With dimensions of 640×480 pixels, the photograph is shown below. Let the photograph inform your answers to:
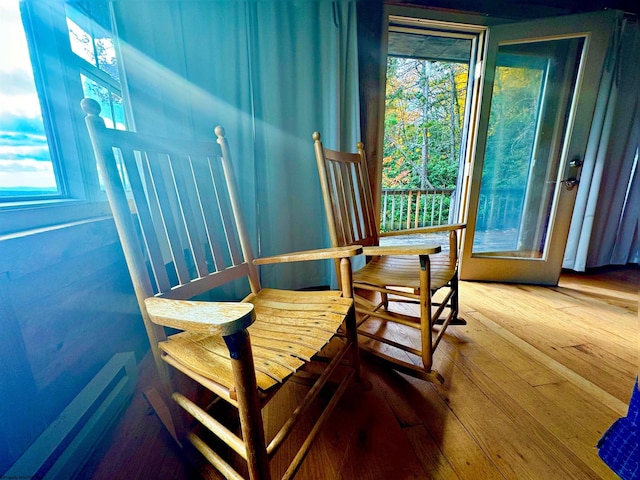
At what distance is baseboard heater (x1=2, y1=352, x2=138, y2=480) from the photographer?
625mm

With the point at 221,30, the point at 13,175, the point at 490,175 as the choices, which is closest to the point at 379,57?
the point at 221,30

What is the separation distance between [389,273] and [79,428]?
1147 millimetres

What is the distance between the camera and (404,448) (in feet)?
2.56

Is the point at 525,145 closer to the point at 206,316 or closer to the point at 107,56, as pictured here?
the point at 206,316

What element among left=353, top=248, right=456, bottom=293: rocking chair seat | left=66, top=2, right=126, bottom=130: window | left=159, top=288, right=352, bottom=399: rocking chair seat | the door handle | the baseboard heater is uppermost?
left=66, top=2, right=126, bottom=130: window

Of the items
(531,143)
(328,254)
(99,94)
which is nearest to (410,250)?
(328,254)

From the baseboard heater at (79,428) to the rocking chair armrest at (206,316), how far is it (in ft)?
1.63

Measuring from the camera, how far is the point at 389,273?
119 cm

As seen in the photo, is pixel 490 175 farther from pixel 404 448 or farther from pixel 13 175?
pixel 13 175

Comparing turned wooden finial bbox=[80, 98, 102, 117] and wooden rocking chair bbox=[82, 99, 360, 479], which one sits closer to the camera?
wooden rocking chair bbox=[82, 99, 360, 479]

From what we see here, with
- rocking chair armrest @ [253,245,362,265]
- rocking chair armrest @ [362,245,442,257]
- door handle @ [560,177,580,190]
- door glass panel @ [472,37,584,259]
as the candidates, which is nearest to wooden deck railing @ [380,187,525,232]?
door glass panel @ [472,37,584,259]

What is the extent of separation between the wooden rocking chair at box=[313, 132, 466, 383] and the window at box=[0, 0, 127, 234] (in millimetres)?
845

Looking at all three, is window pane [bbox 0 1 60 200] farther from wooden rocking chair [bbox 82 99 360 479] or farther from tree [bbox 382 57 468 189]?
tree [bbox 382 57 468 189]

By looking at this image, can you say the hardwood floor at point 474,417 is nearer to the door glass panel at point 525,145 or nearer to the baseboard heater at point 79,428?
the baseboard heater at point 79,428
